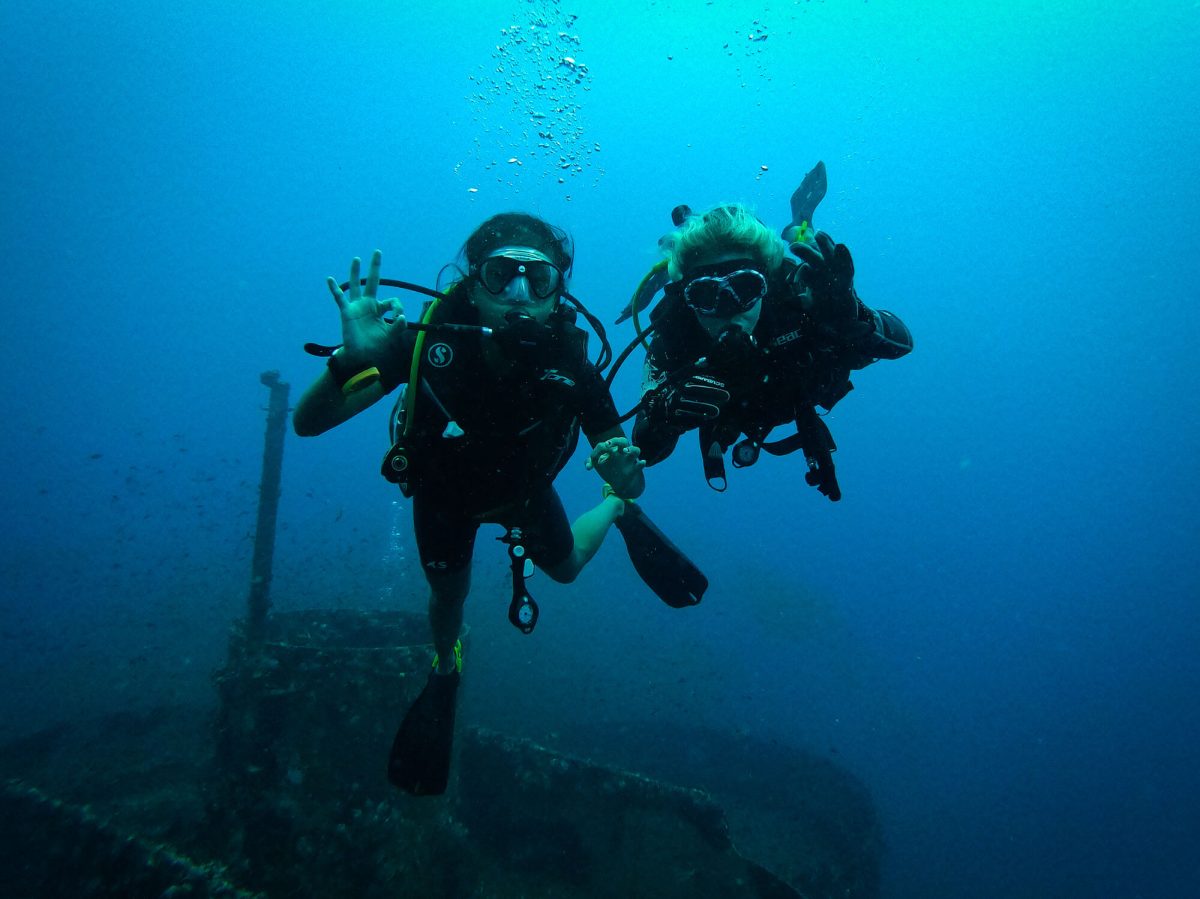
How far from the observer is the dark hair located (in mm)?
3328

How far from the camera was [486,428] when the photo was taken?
3.20m

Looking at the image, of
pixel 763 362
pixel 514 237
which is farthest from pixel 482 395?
pixel 763 362

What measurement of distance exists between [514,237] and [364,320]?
48.3 inches

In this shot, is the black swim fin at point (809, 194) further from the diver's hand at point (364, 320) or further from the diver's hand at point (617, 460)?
the diver's hand at point (364, 320)

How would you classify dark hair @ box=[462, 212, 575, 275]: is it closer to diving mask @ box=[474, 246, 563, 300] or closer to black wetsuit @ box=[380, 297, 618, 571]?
diving mask @ box=[474, 246, 563, 300]

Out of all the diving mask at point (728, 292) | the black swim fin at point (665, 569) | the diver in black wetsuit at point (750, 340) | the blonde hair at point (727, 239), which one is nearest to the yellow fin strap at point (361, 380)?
the diver in black wetsuit at point (750, 340)

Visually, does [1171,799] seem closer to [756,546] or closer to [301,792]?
[756,546]

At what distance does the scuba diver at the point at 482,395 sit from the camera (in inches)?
103

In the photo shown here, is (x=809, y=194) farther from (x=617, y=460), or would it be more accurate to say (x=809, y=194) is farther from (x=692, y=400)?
(x=617, y=460)

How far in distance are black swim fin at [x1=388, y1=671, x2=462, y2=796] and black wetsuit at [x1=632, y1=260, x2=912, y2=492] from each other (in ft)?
7.97

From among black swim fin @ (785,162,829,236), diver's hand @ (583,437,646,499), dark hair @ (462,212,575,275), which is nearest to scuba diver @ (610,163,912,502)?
diver's hand @ (583,437,646,499)

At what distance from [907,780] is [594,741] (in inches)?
1281

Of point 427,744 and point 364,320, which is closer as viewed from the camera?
point 364,320

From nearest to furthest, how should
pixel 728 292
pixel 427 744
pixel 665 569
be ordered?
pixel 728 292, pixel 427 744, pixel 665 569
